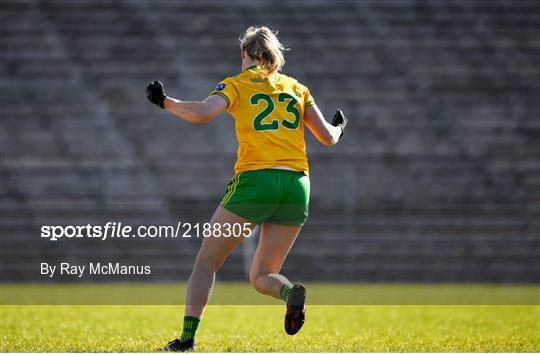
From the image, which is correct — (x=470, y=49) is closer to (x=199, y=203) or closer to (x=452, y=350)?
(x=199, y=203)

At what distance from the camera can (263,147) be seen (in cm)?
449

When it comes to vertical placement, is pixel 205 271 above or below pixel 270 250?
below

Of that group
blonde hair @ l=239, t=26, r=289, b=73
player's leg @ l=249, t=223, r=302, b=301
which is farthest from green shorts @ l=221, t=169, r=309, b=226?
blonde hair @ l=239, t=26, r=289, b=73

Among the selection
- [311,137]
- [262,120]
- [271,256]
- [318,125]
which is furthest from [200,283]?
[311,137]

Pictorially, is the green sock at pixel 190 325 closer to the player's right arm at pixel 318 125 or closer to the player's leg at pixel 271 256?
the player's leg at pixel 271 256

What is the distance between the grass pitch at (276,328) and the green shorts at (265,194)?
2.53ft

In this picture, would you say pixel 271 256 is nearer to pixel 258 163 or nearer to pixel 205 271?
pixel 205 271

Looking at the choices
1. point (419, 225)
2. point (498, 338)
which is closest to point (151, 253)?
point (419, 225)

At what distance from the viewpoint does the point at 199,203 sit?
1336 centimetres

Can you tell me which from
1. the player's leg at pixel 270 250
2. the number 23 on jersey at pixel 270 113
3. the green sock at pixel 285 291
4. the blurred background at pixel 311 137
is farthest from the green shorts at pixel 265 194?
the blurred background at pixel 311 137

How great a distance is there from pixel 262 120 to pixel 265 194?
363mm

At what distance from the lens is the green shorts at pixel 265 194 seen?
4.47 meters

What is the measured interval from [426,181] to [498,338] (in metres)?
7.94

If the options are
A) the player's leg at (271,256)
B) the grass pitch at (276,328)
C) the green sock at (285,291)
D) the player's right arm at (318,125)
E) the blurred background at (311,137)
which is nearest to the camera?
the green sock at (285,291)
